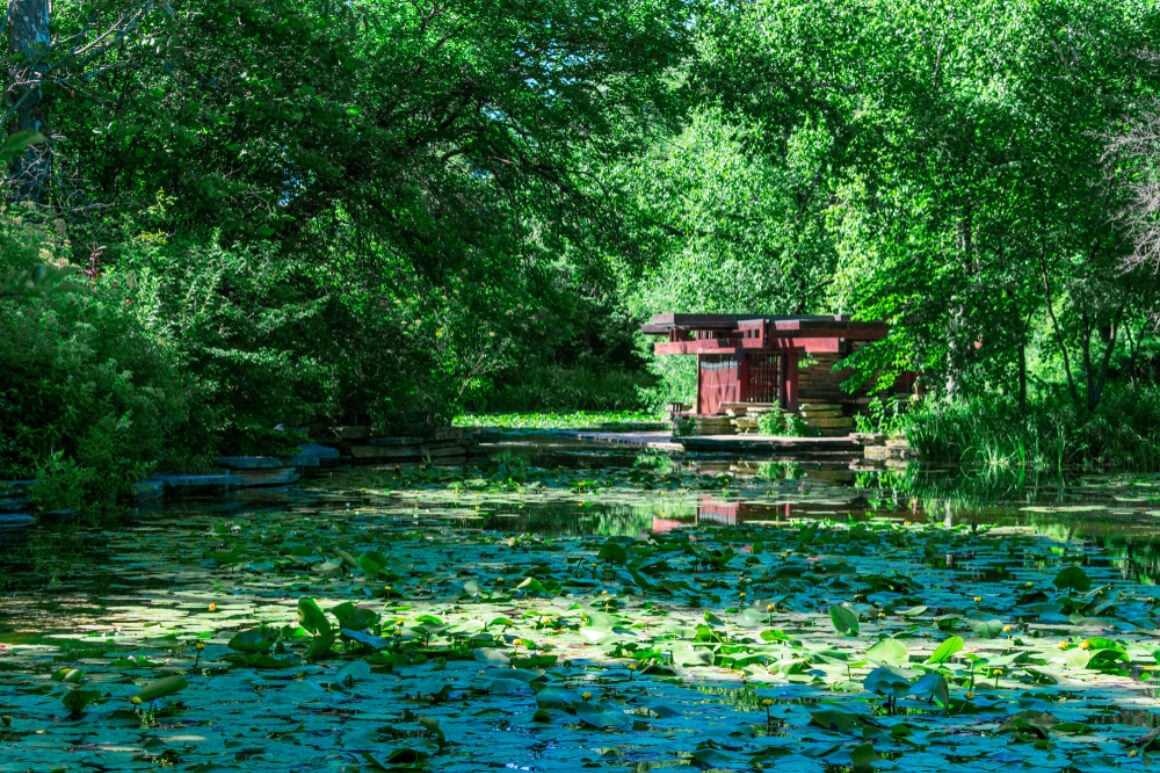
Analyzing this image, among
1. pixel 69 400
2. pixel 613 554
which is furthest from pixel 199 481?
pixel 613 554

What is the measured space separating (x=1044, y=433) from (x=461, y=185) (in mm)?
9640

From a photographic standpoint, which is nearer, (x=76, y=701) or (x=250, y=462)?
(x=76, y=701)

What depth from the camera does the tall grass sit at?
1773 cm

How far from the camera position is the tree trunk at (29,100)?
43.8 ft

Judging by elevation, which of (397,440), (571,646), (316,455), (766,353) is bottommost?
(571,646)

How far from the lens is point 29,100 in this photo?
13.6 meters

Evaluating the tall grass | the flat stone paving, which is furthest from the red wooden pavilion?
the tall grass

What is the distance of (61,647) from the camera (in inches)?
189

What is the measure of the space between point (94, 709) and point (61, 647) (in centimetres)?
110

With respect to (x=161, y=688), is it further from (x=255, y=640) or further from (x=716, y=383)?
(x=716, y=383)

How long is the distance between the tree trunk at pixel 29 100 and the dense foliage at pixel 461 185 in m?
0.04

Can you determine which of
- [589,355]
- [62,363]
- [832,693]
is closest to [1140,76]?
[62,363]

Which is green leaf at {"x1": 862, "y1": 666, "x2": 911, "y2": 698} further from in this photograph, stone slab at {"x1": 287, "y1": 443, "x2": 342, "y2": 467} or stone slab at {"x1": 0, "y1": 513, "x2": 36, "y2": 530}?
stone slab at {"x1": 287, "y1": 443, "x2": 342, "y2": 467}

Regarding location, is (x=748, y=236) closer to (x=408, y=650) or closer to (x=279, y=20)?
(x=279, y=20)
